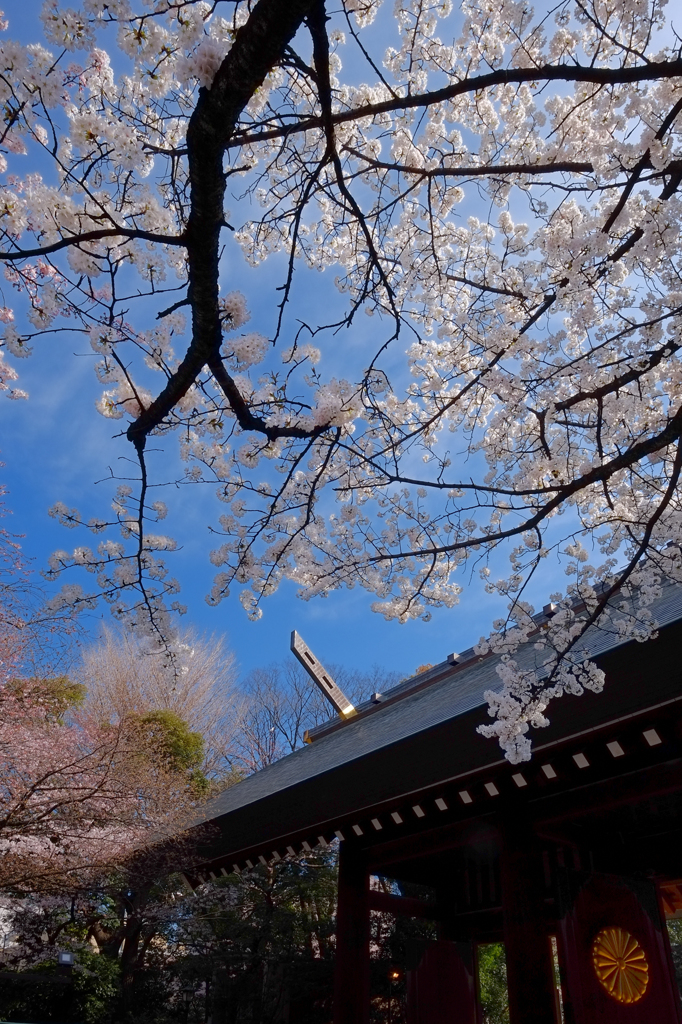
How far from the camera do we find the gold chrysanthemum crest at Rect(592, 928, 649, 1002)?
3.28 m

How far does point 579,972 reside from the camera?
10.8 ft

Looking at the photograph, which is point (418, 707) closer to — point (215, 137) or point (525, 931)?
point (525, 931)

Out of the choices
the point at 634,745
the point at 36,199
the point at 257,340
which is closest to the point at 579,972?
the point at 634,745

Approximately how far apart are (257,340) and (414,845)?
3.30 meters

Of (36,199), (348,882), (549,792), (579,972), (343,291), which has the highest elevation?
(343,291)

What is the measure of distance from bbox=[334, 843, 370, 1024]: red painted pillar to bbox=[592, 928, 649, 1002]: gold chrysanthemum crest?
4.94 ft

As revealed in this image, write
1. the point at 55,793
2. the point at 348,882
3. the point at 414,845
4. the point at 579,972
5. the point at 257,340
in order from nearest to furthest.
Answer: the point at 257,340
the point at 579,972
the point at 414,845
the point at 348,882
the point at 55,793

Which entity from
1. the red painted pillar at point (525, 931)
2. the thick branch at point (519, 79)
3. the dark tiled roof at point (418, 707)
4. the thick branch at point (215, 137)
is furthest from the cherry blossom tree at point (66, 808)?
the thick branch at point (519, 79)

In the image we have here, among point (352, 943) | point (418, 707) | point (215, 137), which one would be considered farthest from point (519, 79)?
point (352, 943)

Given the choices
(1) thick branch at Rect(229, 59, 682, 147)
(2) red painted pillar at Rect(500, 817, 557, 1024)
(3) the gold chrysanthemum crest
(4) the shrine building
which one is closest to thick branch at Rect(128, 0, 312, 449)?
(1) thick branch at Rect(229, 59, 682, 147)

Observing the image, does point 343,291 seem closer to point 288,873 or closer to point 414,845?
point 414,845

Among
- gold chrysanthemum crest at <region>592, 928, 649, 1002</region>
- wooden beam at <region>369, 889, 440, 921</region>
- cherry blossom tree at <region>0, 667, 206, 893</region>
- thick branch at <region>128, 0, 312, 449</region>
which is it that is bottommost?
gold chrysanthemum crest at <region>592, 928, 649, 1002</region>

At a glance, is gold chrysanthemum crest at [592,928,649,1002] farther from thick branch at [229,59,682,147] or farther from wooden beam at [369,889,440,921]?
thick branch at [229,59,682,147]

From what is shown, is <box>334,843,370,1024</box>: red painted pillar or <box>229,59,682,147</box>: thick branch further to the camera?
<box>334,843,370,1024</box>: red painted pillar
